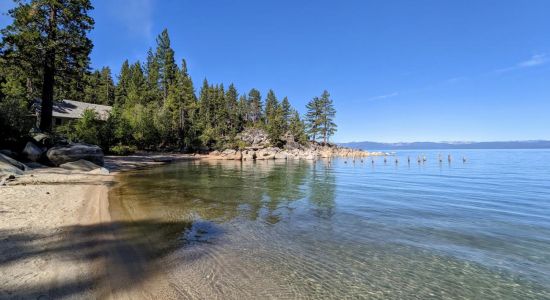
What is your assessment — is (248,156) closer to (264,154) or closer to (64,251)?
(264,154)

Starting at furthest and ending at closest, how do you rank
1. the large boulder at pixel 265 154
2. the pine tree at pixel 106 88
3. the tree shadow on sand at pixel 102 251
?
the pine tree at pixel 106 88 < the large boulder at pixel 265 154 < the tree shadow on sand at pixel 102 251

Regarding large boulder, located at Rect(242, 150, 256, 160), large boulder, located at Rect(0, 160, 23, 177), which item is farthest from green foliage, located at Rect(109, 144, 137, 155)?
large boulder, located at Rect(0, 160, 23, 177)

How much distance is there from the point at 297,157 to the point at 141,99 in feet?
130

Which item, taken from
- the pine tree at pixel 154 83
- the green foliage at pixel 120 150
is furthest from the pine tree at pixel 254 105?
the green foliage at pixel 120 150

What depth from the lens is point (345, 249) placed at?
805cm

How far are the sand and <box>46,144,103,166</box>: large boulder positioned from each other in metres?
10.5

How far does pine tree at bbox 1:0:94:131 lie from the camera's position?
22.6 metres

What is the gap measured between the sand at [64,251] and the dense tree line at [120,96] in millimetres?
14870

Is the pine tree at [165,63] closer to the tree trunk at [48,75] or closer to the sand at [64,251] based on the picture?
the tree trunk at [48,75]

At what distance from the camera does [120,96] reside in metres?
75.4

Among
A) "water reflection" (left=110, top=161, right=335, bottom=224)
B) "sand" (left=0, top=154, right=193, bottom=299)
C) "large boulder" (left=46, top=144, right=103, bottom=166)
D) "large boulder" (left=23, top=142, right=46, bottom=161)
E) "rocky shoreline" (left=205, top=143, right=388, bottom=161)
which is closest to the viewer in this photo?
"sand" (left=0, top=154, right=193, bottom=299)

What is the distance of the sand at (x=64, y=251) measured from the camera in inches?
195

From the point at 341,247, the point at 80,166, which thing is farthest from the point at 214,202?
the point at 80,166

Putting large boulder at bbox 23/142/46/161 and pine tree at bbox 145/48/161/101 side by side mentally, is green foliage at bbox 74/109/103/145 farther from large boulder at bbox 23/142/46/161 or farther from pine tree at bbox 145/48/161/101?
pine tree at bbox 145/48/161/101
